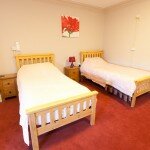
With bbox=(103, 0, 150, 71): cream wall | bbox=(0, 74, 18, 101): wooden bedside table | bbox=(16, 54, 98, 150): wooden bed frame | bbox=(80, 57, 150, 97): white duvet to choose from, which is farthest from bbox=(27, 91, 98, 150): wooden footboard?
bbox=(103, 0, 150, 71): cream wall

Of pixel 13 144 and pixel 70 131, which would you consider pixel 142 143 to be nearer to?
pixel 70 131

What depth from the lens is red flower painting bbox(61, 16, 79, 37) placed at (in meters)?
3.68

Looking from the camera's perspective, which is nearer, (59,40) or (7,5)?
(7,5)

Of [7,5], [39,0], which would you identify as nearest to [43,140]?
[7,5]

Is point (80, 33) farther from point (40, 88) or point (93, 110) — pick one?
point (93, 110)

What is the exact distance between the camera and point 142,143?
177 centimetres

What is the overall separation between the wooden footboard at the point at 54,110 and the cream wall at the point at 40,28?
2.14 metres

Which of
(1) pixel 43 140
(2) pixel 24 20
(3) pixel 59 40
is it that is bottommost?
(1) pixel 43 140

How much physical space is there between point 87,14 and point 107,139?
360 centimetres

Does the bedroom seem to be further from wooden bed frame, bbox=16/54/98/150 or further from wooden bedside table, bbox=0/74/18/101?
wooden bed frame, bbox=16/54/98/150

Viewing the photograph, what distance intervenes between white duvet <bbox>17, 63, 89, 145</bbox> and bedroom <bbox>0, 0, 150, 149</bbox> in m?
0.71

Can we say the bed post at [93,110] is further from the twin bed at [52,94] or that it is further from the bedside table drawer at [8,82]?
the bedside table drawer at [8,82]

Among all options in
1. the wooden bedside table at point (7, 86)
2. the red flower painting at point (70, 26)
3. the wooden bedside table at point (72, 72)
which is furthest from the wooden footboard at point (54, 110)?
the red flower painting at point (70, 26)

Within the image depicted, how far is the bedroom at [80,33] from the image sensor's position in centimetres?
305
